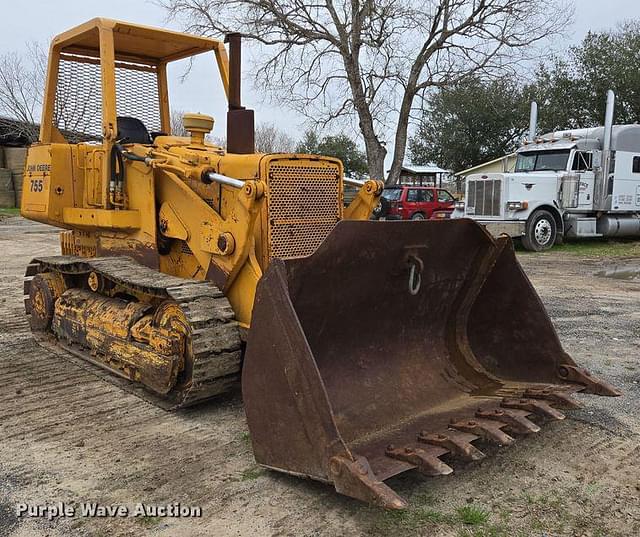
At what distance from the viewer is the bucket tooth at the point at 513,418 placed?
3.35 metres

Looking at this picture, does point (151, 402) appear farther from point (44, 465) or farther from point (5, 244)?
point (5, 244)

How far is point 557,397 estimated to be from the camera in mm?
3701

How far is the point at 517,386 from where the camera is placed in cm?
402

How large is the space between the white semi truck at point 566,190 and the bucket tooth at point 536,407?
11252 mm

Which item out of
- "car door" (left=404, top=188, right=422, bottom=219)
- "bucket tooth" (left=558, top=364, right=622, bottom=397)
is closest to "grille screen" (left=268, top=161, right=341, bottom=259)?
"bucket tooth" (left=558, top=364, right=622, bottom=397)

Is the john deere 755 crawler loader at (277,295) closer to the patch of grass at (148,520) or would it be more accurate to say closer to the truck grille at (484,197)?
the patch of grass at (148,520)

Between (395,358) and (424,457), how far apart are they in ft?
→ 3.87

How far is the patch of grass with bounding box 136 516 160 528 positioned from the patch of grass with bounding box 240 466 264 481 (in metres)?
0.51

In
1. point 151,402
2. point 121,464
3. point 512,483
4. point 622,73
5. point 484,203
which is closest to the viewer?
point 512,483

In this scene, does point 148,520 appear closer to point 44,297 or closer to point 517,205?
point 44,297

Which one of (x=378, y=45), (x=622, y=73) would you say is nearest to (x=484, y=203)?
(x=378, y=45)

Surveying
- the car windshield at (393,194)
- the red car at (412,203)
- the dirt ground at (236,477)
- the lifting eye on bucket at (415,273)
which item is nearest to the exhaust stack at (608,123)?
the red car at (412,203)

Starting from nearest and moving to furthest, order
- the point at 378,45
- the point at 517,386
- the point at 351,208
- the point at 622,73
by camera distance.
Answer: the point at 517,386 → the point at 351,208 → the point at 378,45 → the point at 622,73

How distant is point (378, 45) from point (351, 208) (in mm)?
19705
